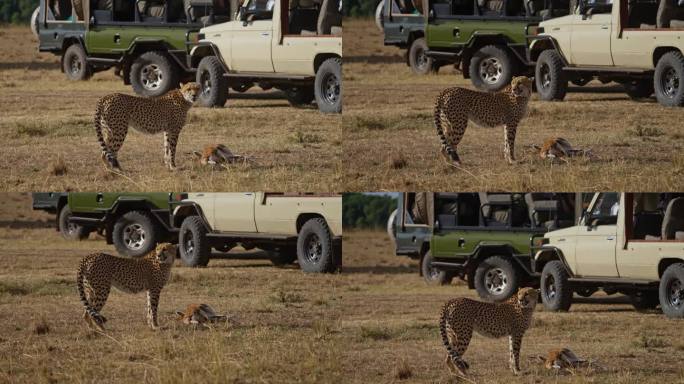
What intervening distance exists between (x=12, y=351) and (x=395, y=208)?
847 cm

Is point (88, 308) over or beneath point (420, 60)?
beneath

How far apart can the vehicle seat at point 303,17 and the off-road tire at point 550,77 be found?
2215mm

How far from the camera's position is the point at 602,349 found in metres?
13.7

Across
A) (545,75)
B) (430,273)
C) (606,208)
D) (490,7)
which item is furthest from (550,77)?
(430,273)

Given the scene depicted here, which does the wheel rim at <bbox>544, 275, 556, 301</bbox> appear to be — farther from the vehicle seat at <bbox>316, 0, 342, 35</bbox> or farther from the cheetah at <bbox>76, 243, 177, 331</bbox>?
the cheetah at <bbox>76, 243, 177, 331</bbox>

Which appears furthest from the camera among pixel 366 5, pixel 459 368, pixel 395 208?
pixel 395 208

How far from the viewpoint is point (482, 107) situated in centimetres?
1368

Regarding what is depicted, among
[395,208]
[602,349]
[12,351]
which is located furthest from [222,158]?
[395,208]

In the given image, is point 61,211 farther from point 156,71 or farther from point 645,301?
point 645,301

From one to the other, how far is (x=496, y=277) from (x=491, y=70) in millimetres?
2463

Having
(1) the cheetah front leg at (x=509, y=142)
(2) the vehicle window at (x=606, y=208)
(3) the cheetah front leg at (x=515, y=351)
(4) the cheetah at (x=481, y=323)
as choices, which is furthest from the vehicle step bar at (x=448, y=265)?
(3) the cheetah front leg at (x=515, y=351)

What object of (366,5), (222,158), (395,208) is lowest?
(395,208)

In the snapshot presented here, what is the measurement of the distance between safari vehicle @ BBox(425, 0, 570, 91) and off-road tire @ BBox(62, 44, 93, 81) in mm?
4676

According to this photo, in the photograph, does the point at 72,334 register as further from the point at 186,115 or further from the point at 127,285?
the point at 186,115
